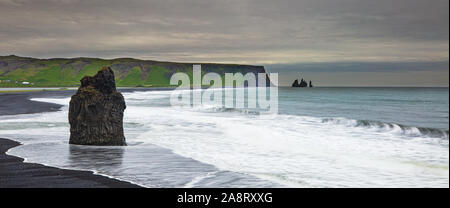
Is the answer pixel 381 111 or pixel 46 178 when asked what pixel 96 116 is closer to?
pixel 46 178

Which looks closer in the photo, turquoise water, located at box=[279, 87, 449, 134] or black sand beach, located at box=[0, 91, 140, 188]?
black sand beach, located at box=[0, 91, 140, 188]

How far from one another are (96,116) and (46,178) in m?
4.86

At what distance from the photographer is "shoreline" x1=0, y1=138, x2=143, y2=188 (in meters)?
8.52

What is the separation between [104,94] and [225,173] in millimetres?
6123

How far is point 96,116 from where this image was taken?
13812 millimetres

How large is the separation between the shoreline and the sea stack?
3.13m
